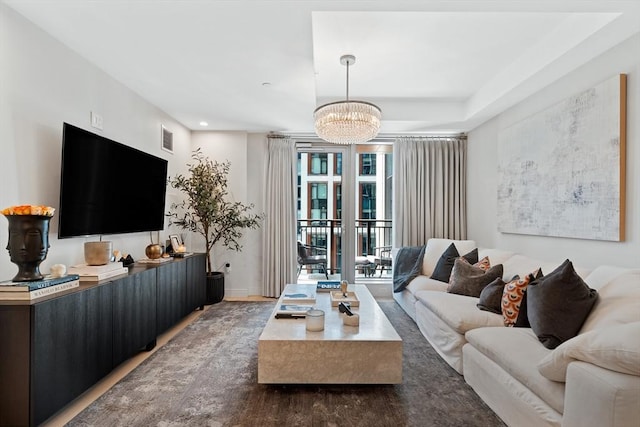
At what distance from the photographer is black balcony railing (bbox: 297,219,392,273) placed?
5.25m

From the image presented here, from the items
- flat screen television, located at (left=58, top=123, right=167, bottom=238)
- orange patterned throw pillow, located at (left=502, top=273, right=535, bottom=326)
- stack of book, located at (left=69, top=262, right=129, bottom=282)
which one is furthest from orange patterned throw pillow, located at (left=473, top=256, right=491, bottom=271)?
flat screen television, located at (left=58, top=123, right=167, bottom=238)

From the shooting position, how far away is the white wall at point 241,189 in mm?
4953

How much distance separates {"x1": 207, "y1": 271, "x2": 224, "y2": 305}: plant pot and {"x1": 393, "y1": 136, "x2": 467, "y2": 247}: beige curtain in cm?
258

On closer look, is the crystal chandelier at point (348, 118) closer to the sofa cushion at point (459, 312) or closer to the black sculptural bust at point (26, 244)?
the sofa cushion at point (459, 312)

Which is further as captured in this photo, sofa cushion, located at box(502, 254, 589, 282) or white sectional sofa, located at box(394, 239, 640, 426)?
sofa cushion, located at box(502, 254, 589, 282)

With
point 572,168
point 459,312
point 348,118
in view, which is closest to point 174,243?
point 348,118

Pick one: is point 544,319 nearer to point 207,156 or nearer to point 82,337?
point 82,337

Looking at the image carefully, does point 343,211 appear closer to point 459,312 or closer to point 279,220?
point 279,220

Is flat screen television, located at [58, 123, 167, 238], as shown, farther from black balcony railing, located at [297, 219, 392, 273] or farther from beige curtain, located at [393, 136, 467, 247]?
beige curtain, located at [393, 136, 467, 247]

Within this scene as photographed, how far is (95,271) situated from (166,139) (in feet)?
7.48

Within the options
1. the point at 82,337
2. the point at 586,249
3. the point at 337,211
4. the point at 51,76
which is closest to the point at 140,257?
the point at 82,337

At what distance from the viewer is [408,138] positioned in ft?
16.4

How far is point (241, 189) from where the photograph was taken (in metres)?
4.95

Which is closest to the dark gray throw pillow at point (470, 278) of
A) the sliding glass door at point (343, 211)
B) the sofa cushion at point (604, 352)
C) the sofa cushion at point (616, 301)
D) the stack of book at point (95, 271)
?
the sofa cushion at point (616, 301)
